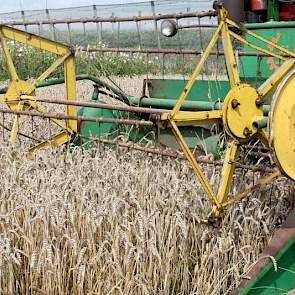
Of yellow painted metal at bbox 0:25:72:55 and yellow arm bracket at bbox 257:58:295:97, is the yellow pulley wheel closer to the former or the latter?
yellow arm bracket at bbox 257:58:295:97

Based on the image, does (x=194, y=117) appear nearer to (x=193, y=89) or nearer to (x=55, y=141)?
(x=55, y=141)

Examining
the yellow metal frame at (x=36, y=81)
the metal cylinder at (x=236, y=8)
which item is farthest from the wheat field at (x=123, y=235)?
the metal cylinder at (x=236, y=8)

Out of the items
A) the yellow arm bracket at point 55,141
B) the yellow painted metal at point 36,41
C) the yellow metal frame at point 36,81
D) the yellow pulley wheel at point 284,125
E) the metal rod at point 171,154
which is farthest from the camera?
the yellow painted metal at point 36,41

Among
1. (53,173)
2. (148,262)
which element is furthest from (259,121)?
(53,173)

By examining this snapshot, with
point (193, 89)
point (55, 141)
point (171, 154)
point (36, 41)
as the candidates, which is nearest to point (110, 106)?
point (171, 154)

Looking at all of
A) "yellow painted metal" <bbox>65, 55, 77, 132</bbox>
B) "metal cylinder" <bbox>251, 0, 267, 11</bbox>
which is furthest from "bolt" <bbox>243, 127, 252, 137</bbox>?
"metal cylinder" <bbox>251, 0, 267, 11</bbox>

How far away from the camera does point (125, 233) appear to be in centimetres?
244

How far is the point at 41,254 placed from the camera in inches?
92.3

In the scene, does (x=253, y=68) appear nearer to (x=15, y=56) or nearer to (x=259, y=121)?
(x=259, y=121)

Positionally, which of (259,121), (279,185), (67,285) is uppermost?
(259,121)

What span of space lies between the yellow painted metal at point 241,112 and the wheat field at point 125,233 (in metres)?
0.41

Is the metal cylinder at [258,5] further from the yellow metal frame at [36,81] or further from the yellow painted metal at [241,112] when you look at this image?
the yellow painted metal at [241,112]

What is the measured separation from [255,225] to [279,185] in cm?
34

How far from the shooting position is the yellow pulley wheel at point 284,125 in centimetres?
213
